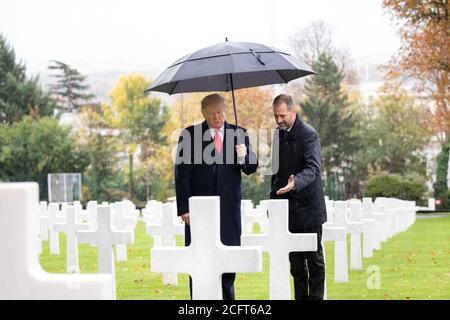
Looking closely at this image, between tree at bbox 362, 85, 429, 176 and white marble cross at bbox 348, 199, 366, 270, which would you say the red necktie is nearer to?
white marble cross at bbox 348, 199, 366, 270

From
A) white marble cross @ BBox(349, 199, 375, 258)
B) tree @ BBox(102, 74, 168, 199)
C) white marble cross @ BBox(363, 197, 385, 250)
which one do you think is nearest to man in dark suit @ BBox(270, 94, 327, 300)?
white marble cross @ BBox(349, 199, 375, 258)

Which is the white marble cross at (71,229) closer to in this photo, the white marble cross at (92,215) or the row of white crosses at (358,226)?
the white marble cross at (92,215)

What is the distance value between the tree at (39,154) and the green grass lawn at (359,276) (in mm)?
37867

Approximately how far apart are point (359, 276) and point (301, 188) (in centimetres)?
500

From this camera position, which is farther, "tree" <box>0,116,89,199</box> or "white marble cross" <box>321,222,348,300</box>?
"tree" <box>0,116,89,199</box>

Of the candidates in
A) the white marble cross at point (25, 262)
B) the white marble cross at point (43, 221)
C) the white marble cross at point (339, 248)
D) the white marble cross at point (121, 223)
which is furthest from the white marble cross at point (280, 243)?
the white marble cross at point (43, 221)

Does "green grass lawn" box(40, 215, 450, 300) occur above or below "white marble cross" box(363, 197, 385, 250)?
below

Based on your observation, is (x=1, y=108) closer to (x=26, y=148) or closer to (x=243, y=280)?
(x=26, y=148)

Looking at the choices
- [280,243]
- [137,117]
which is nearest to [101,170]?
[137,117]

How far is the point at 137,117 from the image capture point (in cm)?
6347

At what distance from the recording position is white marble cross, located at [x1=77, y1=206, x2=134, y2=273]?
27.3 ft

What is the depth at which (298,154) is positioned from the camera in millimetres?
8359

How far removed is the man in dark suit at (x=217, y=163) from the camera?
7.93m
